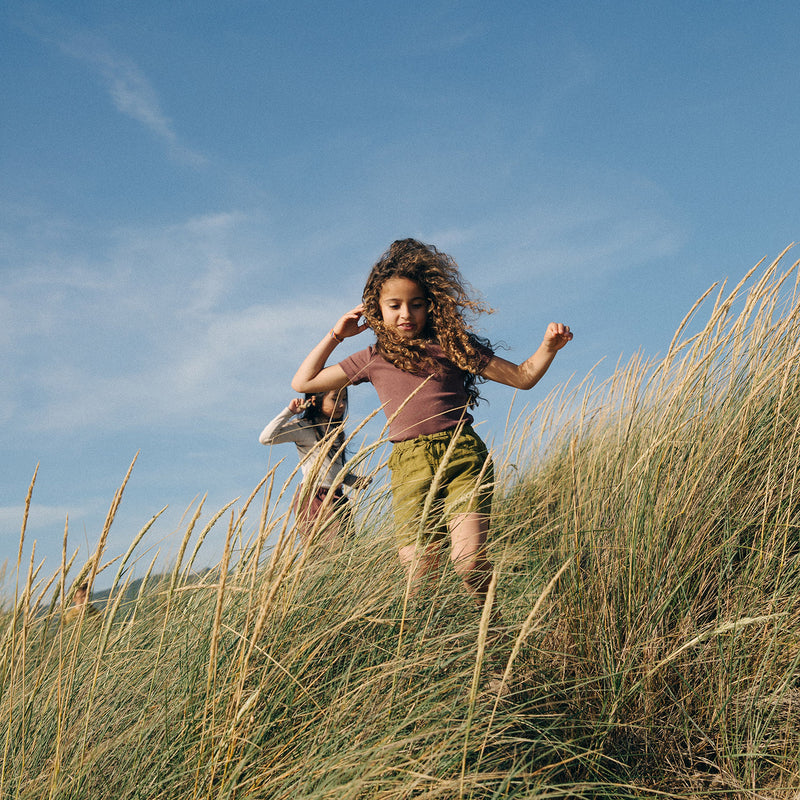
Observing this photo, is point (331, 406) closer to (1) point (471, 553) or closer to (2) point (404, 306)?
(2) point (404, 306)

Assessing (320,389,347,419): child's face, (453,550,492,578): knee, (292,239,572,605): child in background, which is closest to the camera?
(453,550,492,578): knee

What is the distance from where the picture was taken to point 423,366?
262cm

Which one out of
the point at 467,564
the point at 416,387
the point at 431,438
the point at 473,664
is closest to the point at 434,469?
the point at 431,438

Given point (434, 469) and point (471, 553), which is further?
point (434, 469)

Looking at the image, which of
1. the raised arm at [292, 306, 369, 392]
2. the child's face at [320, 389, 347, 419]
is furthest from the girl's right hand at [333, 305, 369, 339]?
the child's face at [320, 389, 347, 419]

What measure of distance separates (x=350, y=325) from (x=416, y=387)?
0.46 meters

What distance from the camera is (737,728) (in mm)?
1597

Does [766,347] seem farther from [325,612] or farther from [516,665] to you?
[325,612]

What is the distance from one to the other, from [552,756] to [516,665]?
0.68 ft

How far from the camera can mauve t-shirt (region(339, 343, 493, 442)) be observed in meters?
2.50

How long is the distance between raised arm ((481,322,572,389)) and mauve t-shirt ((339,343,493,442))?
2.1 inches

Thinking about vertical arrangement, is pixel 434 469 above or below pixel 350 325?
below

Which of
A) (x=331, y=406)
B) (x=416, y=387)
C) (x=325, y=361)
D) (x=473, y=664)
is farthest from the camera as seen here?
(x=331, y=406)

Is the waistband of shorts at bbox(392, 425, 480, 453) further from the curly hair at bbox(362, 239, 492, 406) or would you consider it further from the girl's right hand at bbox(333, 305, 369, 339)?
the girl's right hand at bbox(333, 305, 369, 339)
